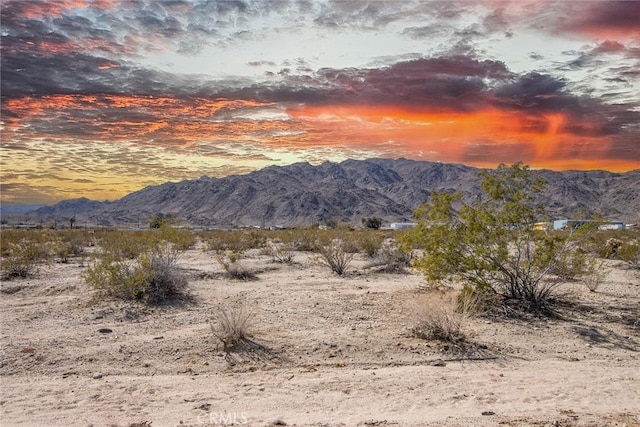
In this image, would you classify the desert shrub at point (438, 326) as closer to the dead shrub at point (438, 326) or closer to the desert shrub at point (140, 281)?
the dead shrub at point (438, 326)

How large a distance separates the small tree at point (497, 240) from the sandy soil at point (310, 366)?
1065mm

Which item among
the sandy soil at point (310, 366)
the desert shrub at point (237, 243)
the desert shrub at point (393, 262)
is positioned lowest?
the desert shrub at point (237, 243)

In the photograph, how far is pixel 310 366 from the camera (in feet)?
28.6

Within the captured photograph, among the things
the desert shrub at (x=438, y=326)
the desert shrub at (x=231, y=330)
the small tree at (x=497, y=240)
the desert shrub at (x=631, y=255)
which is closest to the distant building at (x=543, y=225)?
the small tree at (x=497, y=240)

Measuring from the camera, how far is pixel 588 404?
7.23 meters

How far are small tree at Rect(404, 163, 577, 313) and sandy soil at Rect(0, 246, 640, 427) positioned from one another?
107 centimetres

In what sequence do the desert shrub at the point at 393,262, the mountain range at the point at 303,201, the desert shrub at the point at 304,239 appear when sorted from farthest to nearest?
the mountain range at the point at 303,201
the desert shrub at the point at 304,239
the desert shrub at the point at 393,262

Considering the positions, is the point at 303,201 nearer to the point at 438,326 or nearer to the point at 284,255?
the point at 284,255

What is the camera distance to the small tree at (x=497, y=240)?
12562mm

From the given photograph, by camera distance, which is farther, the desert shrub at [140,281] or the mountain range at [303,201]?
the mountain range at [303,201]

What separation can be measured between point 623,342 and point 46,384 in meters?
10.6

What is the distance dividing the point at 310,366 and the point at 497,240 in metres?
6.26

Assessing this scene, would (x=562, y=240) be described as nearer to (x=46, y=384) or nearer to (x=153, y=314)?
(x=153, y=314)

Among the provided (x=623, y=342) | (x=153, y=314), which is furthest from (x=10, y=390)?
(x=623, y=342)
